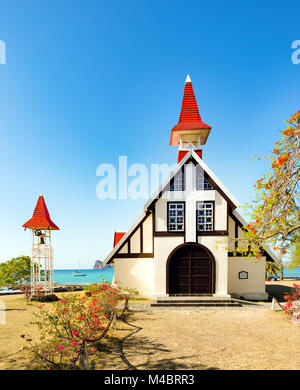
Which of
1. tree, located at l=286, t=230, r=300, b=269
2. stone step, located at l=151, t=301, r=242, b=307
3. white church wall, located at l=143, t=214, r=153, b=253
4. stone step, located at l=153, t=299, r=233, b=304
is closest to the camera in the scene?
tree, located at l=286, t=230, r=300, b=269

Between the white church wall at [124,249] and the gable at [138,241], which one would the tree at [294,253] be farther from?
the white church wall at [124,249]

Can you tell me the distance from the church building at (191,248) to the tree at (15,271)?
820cm

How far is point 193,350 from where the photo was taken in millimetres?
6242

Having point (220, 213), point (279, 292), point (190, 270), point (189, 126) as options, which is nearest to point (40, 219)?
point (190, 270)

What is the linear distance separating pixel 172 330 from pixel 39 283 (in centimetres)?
1244

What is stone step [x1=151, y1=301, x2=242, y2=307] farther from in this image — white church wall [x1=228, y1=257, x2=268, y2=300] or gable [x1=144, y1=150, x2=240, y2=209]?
gable [x1=144, y1=150, x2=240, y2=209]

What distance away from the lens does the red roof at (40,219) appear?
15727 millimetres

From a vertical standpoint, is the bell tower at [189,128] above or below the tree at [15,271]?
above

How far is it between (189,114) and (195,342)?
16.4 metres

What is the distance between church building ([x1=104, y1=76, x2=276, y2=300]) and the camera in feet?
43.2

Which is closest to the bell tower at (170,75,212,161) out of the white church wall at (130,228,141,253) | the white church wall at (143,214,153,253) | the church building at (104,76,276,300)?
the church building at (104,76,276,300)

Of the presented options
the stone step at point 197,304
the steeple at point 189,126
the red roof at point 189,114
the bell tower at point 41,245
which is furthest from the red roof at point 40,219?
the red roof at point 189,114
